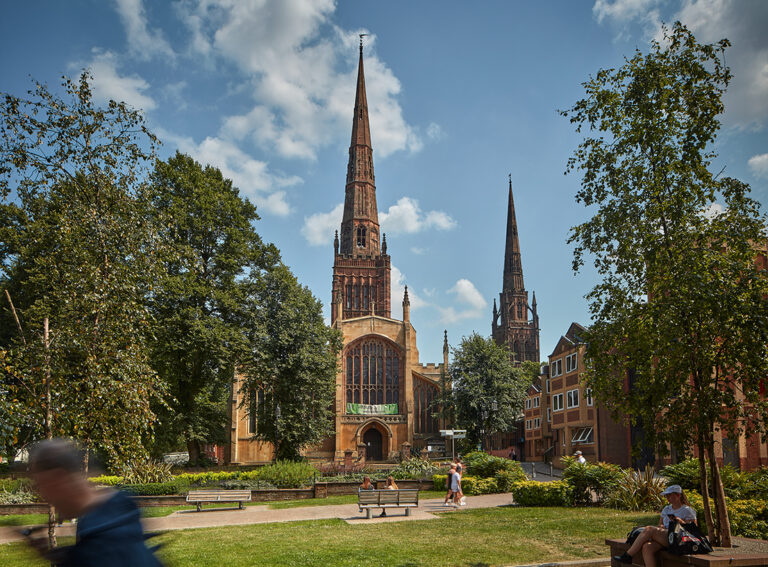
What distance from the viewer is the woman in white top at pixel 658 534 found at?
303 inches

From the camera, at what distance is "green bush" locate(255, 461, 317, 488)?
25.1 metres

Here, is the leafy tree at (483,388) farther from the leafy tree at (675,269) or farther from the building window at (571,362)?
the leafy tree at (675,269)

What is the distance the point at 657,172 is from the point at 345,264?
7015cm

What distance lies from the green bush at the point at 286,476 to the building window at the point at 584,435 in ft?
50.5

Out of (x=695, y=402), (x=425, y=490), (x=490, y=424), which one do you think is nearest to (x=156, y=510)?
(x=425, y=490)

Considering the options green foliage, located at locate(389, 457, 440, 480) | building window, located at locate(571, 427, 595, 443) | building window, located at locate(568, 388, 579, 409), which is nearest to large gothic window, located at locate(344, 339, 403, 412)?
building window, located at locate(568, 388, 579, 409)

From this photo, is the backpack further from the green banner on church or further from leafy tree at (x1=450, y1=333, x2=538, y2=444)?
the green banner on church

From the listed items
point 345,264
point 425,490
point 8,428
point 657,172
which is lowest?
point 425,490

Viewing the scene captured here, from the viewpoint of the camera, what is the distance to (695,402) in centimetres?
959

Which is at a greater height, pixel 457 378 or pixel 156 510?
pixel 457 378

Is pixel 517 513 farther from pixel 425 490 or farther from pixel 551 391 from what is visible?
pixel 551 391

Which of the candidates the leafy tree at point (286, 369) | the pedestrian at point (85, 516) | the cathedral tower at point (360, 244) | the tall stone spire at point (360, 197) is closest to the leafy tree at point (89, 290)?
the pedestrian at point (85, 516)

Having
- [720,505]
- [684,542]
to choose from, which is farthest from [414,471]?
[684,542]

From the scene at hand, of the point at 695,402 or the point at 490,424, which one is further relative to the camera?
the point at 490,424
